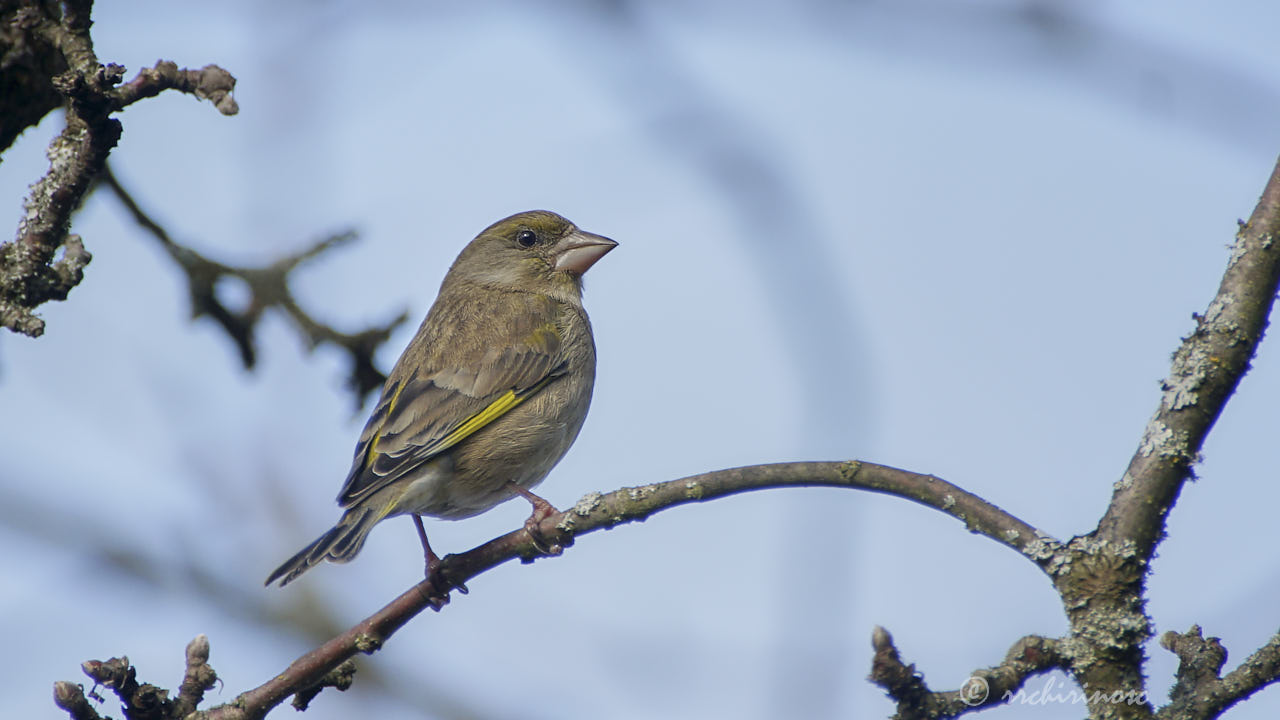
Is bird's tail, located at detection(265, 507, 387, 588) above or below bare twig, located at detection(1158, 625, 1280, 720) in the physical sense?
above

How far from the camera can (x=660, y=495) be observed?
2.91 m

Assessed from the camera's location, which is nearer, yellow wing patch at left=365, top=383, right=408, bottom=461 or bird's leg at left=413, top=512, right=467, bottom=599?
bird's leg at left=413, top=512, right=467, bottom=599

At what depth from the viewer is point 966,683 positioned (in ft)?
8.05

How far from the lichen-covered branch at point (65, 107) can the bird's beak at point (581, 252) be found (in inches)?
119

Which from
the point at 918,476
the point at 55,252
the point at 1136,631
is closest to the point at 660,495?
the point at 918,476

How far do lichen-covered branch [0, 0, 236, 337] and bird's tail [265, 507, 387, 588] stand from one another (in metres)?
1.28

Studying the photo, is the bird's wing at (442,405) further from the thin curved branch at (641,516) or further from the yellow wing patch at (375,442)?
the thin curved branch at (641,516)

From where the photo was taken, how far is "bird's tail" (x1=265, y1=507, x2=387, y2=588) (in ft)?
13.6

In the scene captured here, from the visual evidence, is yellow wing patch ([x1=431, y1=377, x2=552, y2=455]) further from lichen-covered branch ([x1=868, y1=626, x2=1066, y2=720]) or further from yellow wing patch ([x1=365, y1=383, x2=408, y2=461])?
lichen-covered branch ([x1=868, y1=626, x2=1066, y2=720])

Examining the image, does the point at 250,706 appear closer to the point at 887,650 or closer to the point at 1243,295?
the point at 887,650

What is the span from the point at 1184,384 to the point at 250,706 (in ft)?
7.58

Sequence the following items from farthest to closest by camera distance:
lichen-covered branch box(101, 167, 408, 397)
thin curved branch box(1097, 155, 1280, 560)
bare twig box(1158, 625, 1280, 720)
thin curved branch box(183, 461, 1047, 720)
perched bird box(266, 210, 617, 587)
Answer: lichen-covered branch box(101, 167, 408, 397), perched bird box(266, 210, 617, 587), thin curved branch box(183, 461, 1047, 720), thin curved branch box(1097, 155, 1280, 560), bare twig box(1158, 625, 1280, 720)

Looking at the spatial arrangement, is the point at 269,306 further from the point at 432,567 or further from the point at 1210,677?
the point at 1210,677

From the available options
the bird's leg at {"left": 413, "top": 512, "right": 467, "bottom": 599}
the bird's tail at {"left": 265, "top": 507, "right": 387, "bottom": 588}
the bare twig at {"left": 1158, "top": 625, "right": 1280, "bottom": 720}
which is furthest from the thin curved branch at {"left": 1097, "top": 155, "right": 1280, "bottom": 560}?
the bird's tail at {"left": 265, "top": 507, "right": 387, "bottom": 588}
